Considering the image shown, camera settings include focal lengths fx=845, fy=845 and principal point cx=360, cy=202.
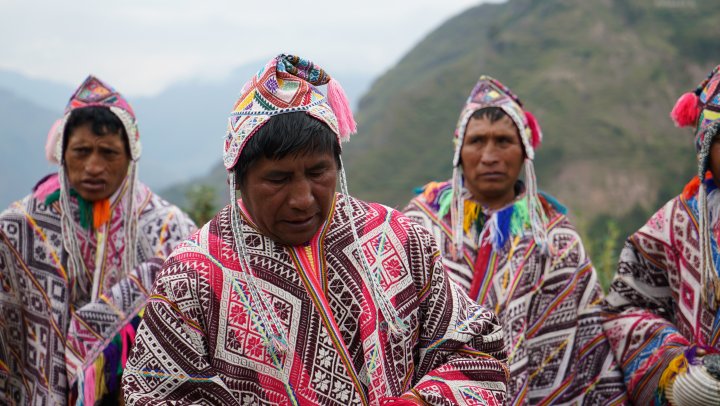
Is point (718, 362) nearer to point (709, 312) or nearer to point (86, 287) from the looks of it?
point (709, 312)

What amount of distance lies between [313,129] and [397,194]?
125 ft

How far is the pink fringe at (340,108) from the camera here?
277 cm

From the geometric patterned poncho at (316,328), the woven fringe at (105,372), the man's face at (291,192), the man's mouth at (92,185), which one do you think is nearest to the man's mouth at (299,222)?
the man's face at (291,192)

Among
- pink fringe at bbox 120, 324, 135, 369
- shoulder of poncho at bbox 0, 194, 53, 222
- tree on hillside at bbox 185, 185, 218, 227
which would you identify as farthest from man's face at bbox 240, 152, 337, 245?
tree on hillside at bbox 185, 185, 218, 227

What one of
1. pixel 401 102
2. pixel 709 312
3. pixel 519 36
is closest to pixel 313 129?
pixel 709 312

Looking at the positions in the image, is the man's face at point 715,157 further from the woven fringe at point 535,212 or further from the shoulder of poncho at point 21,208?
the shoulder of poncho at point 21,208

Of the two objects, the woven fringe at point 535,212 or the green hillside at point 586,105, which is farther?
the green hillside at point 586,105

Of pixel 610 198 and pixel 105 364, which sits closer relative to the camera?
pixel 105 364

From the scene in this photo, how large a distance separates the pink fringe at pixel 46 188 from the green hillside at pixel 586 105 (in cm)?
3100

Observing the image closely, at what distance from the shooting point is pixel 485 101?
4.88 meters

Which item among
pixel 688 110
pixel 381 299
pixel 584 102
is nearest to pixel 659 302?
pixel 688 110

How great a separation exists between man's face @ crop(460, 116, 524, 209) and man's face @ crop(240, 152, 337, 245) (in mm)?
2143

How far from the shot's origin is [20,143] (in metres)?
121

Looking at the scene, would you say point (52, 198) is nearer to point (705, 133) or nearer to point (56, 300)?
point (56, 300)
